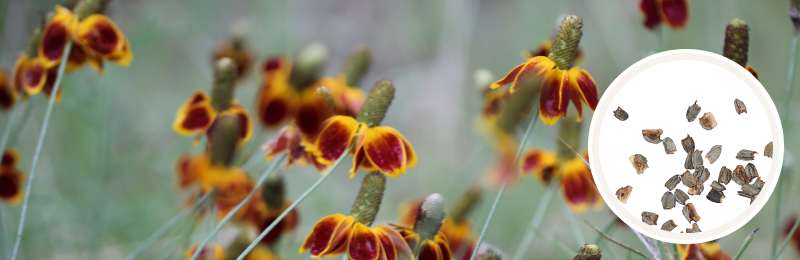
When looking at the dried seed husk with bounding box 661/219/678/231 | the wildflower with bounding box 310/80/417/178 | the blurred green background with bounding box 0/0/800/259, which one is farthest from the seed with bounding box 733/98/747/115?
the blurred green background with bounding box 0/0/800/259

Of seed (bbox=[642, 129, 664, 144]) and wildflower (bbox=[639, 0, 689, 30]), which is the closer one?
seed (bbox=[642, 129, 664, 144])

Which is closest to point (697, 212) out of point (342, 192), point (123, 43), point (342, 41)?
point (123, 43)

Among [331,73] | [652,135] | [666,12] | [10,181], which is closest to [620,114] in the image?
[652,135]

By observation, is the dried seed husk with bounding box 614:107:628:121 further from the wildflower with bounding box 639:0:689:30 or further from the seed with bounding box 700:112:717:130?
the wildflower with bounding box 639:0:689:30

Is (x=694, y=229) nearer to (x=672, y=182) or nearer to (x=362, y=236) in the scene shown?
(x=672, y=182)

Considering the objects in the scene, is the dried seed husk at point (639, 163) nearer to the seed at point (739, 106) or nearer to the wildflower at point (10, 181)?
the seed at point (739, 106)

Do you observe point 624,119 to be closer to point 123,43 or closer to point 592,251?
point 592,251

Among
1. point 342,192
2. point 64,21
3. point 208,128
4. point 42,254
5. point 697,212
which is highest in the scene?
point 64,21
